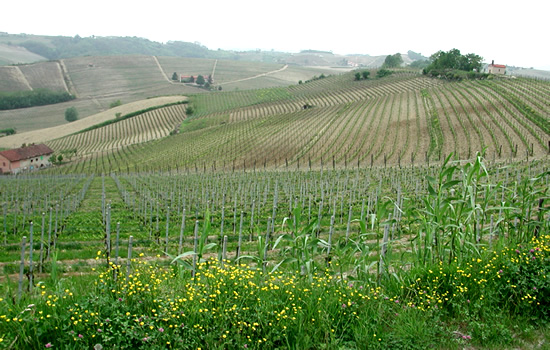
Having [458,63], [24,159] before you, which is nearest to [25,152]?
[24,159]

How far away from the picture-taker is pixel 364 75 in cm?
8900

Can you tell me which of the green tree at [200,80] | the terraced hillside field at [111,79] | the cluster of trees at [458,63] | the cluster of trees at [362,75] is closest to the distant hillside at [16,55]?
the terraced hillside field at [111,79]

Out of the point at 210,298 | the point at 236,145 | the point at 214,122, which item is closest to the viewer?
the point at 210,298

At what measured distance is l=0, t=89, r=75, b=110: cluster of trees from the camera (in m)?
95.9

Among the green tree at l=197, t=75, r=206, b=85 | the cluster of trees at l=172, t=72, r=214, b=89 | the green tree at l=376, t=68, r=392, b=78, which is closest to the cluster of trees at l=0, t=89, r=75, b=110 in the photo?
the cluster of trees at l=172, t=72, r=214, b=89

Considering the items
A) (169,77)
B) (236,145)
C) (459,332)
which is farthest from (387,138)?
(169,77)

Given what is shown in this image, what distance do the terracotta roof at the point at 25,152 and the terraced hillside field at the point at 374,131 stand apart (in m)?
10.7

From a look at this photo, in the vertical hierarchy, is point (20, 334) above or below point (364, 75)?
below

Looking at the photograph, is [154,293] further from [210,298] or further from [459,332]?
[459,332]

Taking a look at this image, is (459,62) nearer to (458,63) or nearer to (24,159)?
(458,63)

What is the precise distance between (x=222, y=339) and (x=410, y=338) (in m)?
1.97

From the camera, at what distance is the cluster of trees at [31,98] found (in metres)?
95.9

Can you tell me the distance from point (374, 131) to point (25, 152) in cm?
5009

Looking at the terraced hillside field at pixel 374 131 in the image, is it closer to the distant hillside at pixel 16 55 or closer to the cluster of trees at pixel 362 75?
the cluster of trees at pixel 362 75
